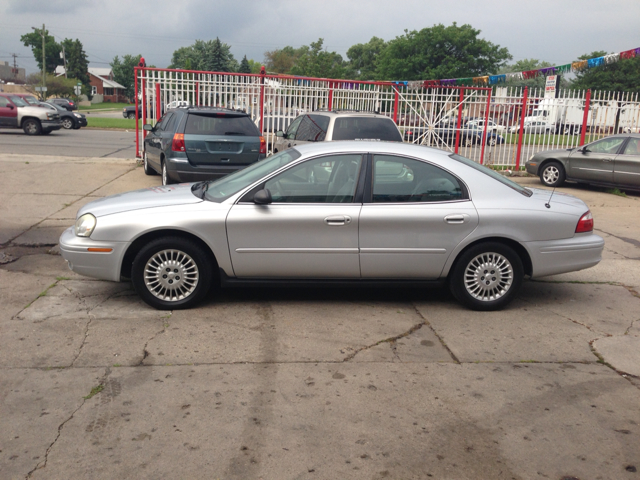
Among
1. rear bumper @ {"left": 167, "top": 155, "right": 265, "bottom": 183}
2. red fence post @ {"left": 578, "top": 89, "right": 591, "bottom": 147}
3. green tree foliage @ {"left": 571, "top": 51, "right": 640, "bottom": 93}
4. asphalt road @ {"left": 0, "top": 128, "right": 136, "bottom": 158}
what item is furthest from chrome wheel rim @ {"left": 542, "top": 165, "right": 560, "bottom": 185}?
green tree foliage @ {"left": 571, "top": 51, "right": 640, "bottom": 93}

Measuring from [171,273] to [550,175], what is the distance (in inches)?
479

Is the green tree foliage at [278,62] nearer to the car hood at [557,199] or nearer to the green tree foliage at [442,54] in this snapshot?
the green tree foliage at [442,54]

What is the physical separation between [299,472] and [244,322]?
2.30 meters

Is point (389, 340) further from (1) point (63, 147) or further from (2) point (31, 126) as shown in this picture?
(2) point (31, 126)

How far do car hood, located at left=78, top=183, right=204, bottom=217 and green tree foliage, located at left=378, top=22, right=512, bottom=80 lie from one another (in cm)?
7368

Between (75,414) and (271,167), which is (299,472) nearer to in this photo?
(75,414)

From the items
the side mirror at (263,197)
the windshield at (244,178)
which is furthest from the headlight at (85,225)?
the side mirror at (263,197)

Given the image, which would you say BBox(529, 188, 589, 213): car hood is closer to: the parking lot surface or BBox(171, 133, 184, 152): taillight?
the parking lot surface

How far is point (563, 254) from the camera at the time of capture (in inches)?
231

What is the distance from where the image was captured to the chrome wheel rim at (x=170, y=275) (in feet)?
18.2

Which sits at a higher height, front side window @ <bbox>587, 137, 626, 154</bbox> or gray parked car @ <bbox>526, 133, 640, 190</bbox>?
front side window @ <bbox>587, 137, 626, 154</bbox>

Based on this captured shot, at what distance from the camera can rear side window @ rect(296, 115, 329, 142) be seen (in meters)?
11.3

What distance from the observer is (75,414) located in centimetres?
380

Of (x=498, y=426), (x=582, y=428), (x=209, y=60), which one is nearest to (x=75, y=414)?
(x=498, y=426)
